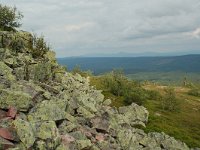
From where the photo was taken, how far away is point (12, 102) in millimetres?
46062

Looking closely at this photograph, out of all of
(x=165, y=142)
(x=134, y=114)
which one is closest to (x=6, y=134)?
(x=165, y=142)

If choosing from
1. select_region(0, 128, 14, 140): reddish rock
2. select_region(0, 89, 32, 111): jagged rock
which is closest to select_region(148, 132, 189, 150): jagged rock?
select_region(0, 89, 32, 111): jagged rock

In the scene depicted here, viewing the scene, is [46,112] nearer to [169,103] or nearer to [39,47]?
[39,47]

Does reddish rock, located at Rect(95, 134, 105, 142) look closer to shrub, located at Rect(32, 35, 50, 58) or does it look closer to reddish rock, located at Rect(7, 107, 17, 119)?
reddish rock, located at Rect(7, 107, 17, 119)

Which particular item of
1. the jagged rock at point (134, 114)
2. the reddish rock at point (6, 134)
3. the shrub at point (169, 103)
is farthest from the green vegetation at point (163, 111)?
the reddish rock at point (6, 134)

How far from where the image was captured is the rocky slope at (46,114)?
1593 inches

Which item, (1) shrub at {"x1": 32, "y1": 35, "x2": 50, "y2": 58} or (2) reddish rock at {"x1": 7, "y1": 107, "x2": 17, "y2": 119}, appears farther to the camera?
(1) shrub at {"x1": 32, "y1": 35, "x2": 50, "y2": 58}

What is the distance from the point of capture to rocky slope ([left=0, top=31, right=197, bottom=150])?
133 ft

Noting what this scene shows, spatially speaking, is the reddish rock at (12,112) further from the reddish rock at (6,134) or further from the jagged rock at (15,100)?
the reddish rock at (6,134)

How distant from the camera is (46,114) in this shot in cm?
4638

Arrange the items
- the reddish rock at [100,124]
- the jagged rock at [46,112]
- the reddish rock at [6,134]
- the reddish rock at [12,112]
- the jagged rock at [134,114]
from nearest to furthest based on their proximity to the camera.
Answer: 1. the reddish rock at [6,134]
2. the reddish rock at [12,112]
3. the jagged rock at [46,112]
4. the reddish rock at [100,124]
5. the jagged rock at [134,114]

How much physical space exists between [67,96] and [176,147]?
28.6m

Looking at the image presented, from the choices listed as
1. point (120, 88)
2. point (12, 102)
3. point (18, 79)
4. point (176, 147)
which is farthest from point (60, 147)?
point (120, 88)

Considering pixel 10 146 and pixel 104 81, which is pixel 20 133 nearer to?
pixel 10 146
